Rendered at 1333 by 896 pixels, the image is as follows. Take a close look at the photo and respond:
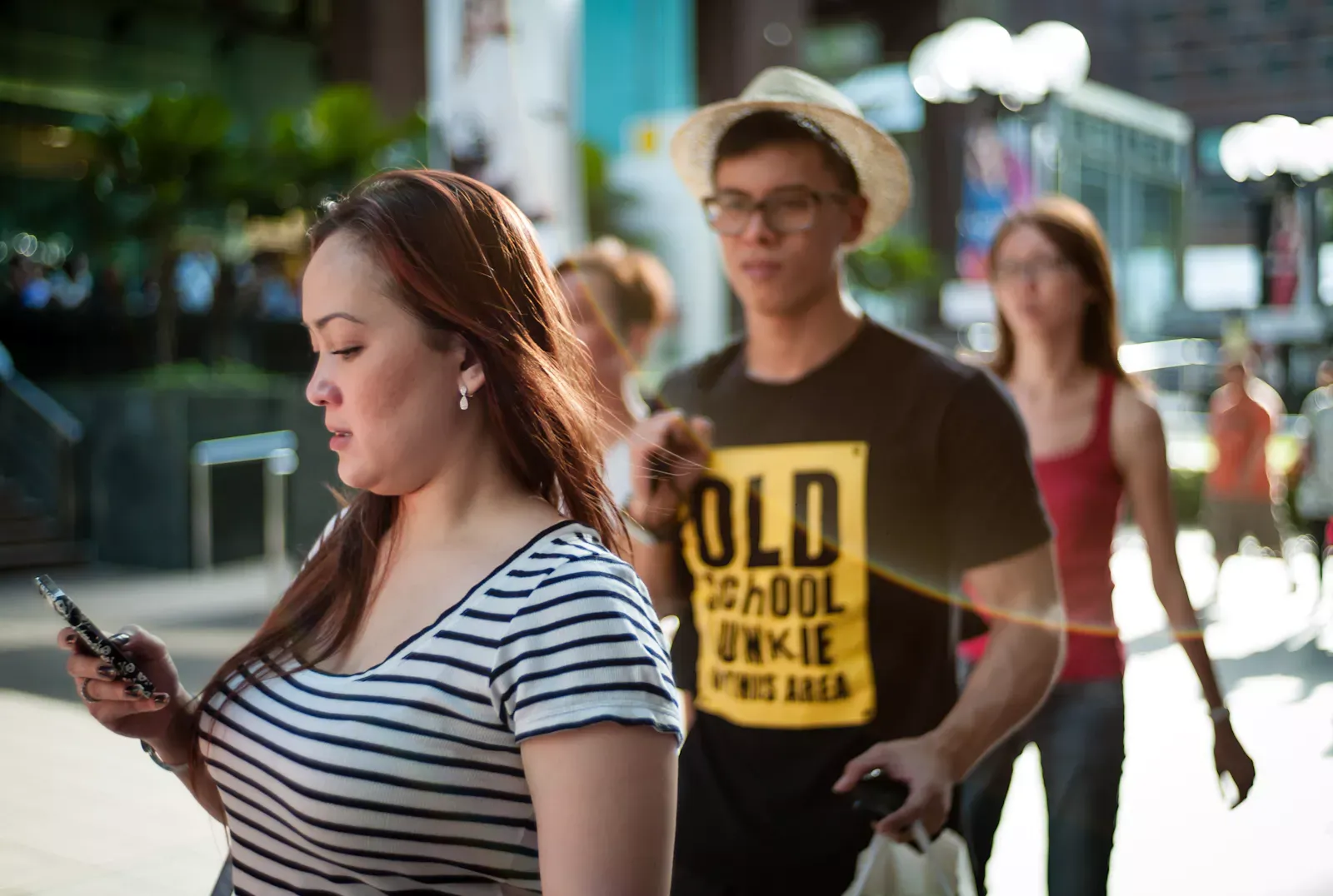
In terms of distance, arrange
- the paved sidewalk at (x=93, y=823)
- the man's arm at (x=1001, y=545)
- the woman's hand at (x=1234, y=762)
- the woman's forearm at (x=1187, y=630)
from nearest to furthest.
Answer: the man's arm at (x=1001, y=545)
the woman's hand at (x=1234, y=762)
the woman's forearm at (x=1187, y=630)
the paved sidewalk at (x=93, y=823)

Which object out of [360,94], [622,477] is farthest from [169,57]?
[622,477]

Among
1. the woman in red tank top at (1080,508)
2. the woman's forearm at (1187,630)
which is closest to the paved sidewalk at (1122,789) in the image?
the woman's forearm at (1187,630)

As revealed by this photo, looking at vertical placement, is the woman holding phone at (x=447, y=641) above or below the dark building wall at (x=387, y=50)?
below

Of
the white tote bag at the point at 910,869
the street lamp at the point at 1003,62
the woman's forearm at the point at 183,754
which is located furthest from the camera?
the street lamp at the point at 1003,62

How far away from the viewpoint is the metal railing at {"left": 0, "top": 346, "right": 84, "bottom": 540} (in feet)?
42.2

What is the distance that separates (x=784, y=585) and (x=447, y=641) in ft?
4.05

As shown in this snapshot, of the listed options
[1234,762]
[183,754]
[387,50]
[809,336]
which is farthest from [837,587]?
[387,50]

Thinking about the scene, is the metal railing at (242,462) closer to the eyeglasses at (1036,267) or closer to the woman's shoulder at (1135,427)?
the eyeglasses at (1036,267)

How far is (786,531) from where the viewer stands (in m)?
2.74

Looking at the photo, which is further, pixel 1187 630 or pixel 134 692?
pixel 1187 630

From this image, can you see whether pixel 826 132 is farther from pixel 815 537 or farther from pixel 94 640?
pixel 94 640

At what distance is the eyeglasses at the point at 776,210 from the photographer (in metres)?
2.79

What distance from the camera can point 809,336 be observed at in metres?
2.83

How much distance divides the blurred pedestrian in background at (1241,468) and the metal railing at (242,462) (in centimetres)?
699
